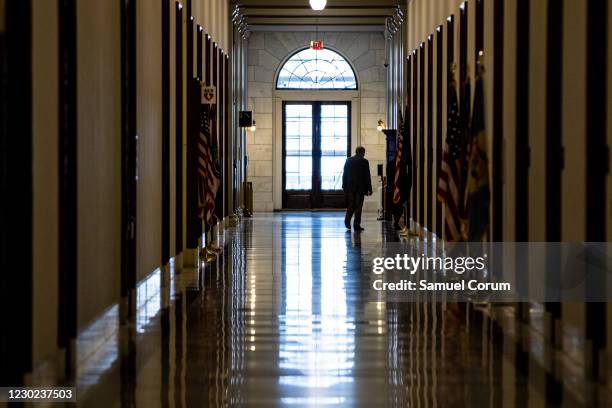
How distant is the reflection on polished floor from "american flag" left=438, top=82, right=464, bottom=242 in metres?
0.91

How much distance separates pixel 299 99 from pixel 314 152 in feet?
5.18

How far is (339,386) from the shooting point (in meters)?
5.94

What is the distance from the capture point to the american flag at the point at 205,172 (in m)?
13.8

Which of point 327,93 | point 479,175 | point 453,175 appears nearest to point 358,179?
point 327,93

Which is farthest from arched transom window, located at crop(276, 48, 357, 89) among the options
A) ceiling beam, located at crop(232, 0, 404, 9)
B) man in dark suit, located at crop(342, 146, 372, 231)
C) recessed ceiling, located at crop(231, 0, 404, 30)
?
man in dark suit, located at crop(342, 146, 372, 231)

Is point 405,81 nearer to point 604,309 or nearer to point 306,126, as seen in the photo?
point 306,126

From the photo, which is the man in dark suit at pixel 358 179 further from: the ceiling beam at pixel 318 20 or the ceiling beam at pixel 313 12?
the ceiling beam at pixel 318 20

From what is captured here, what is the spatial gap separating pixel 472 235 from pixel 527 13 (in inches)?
76.4

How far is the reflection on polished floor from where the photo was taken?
5.68m

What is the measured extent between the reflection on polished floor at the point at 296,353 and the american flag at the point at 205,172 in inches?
92.4

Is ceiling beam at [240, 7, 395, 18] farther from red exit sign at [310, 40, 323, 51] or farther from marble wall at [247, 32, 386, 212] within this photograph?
marble wall at [247, 32, 386, 212]

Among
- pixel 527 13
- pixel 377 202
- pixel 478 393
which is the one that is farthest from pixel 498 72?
pixel 377 202

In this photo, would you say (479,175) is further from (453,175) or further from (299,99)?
(299,99)
